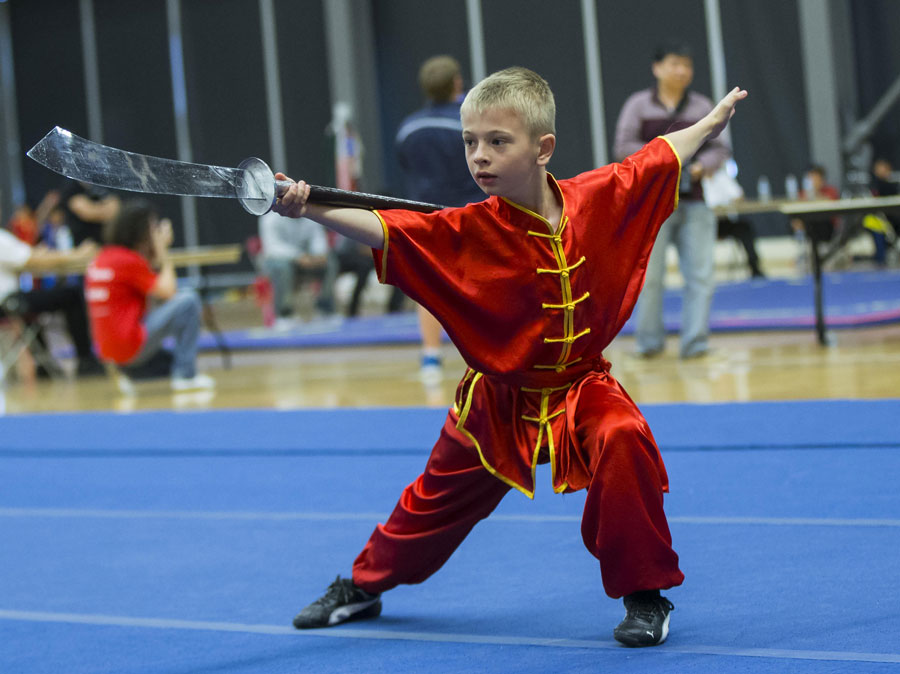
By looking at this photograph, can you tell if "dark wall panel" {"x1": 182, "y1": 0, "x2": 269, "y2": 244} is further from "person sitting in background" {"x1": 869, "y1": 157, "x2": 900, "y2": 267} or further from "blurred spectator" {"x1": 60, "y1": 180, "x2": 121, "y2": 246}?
"person sitting in background" {"x1": 869, "y1": 157, "x2": 900, "y2": 267}

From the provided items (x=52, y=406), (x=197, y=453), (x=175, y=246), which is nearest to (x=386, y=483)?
(x=197, y=453)

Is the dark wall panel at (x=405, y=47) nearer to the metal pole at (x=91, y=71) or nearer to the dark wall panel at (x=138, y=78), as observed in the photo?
the dark wall panel at (x=138, y=78)

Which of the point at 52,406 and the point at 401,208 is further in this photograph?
the point at 52,406

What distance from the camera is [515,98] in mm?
2145

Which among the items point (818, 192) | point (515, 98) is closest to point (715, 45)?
point (818, 192)

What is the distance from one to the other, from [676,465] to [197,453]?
201 centimetres

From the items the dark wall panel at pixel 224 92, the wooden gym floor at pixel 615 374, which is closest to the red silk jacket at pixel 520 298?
the wooden gym floor at pixel 615 374

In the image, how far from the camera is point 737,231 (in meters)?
11.6

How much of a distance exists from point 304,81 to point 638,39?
15.5 ft

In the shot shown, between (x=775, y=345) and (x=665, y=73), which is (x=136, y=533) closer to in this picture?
(x=665, y=73)

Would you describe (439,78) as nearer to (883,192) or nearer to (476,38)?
(883,192)

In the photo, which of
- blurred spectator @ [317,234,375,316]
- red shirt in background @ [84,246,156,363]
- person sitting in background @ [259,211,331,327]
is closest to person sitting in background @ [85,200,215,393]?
red shirt in background @ [84,246,156,363]

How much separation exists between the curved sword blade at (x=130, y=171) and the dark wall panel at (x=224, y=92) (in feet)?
48.8

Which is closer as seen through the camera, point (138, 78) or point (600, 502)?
point (600, 502)
